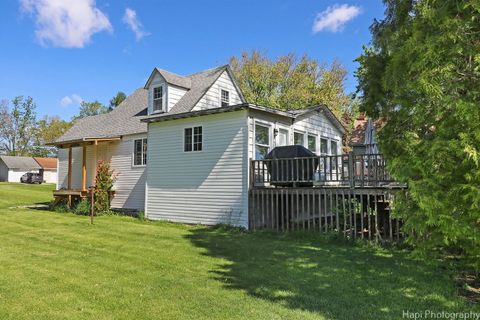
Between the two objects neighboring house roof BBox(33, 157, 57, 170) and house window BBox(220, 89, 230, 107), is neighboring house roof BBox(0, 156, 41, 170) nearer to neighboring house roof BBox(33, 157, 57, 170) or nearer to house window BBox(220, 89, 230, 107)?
neighboring house roof BBox(33, 157, 57, 170)

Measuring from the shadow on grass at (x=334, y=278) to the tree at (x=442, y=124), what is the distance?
0.80 meters

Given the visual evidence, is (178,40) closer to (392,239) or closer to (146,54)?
(146,54)

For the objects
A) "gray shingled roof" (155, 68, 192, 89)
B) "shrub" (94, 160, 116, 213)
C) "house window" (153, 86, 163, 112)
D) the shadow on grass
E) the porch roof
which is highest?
"gray shingled roof" (155, 68, 192, 89)

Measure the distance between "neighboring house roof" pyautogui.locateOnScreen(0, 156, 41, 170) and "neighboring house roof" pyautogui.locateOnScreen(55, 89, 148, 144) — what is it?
1470 inches

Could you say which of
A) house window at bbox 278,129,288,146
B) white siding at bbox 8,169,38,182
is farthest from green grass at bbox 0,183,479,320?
white siding at bbox 8,169,38,182

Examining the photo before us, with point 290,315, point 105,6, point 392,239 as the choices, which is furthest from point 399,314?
point 105,6

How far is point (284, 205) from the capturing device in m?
11.3

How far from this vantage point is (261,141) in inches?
477

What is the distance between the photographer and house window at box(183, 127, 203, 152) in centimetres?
1255

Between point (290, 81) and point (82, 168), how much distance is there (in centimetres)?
2022

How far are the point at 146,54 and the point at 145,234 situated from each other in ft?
54.9

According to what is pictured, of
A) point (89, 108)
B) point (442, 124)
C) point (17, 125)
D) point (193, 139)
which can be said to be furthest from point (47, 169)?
point (442, 124)

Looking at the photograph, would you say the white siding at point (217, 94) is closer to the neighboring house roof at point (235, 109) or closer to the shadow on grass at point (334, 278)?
the neighboring house roof at point (235, 109)

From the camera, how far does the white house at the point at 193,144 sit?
38.0 ft
